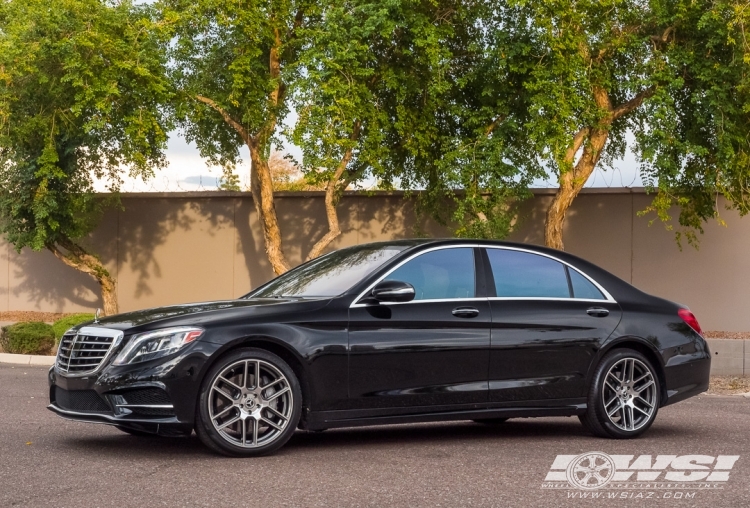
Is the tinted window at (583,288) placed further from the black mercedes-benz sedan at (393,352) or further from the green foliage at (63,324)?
the green foliage at (63,324)

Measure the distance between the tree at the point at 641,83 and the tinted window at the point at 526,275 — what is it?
29.9 feet

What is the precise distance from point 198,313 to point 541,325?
2783mm

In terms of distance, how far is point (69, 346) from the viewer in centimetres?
814

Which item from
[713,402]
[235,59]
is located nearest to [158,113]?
[235,59]

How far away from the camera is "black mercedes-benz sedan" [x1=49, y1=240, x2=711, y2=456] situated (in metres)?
7.57

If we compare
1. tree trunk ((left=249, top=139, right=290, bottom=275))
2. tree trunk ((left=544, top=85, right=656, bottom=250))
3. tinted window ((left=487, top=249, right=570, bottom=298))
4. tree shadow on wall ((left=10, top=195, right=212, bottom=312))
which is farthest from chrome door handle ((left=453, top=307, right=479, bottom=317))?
tree shadow on wall ((left=10, top=195, right=212, bottom=312))

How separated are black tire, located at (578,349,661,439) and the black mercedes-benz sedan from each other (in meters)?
0.01

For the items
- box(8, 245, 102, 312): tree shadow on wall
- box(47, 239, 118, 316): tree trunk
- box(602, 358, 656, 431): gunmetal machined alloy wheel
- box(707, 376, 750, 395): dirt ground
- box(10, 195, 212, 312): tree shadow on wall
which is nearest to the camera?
box(602, 358, 656, 431): gunmetal machined alloy wheel

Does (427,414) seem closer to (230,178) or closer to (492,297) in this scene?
(492,297)

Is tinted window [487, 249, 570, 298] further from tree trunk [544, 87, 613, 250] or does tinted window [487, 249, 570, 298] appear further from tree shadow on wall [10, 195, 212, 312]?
tree shadow on wall [10, 195, 212, 312]

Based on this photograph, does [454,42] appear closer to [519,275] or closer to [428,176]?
[428,176]

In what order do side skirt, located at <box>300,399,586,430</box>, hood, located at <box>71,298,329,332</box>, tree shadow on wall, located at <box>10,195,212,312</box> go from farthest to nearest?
tree shadow on wall, located at <box>10,195,212,312</box> → side skirt, located at <box>300,399,586,430</box> → hood, located at <box>71,298,329,332</box>

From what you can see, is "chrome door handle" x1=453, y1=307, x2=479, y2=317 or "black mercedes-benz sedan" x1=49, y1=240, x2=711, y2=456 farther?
"chrome door handle" x1=453, y1=307, x2=479, y2=317

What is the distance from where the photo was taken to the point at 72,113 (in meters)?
20.1
